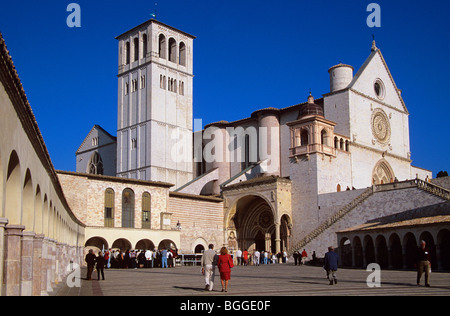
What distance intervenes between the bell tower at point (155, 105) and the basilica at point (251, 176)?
14 centimetres

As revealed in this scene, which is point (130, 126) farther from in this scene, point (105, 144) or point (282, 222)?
point (282, 222)

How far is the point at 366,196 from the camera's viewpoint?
1567 inches

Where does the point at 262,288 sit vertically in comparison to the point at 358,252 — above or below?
below

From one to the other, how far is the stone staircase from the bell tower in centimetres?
2000

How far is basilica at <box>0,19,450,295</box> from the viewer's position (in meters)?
35.4

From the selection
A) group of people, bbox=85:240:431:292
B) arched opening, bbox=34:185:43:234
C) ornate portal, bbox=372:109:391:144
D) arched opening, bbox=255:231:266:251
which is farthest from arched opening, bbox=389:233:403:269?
arched opening, bbox=34:185:43:234

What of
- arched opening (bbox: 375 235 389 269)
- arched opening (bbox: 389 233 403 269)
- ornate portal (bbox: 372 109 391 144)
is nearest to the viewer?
arched opening (bbox: 375 235 389 269)

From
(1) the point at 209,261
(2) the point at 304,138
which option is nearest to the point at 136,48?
(2) the point at 304,138

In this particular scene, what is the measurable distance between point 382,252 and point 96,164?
137 ft

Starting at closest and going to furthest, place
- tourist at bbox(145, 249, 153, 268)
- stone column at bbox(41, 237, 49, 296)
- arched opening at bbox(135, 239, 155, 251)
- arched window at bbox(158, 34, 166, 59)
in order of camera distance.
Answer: stone column at bbox(41, 237, 49, 296) → tourist at bbox(145, 249, 153, 268) → arched opening at bbox(135, 239, 155, 251) → arched window at bbox(158, 34, 166, 59)

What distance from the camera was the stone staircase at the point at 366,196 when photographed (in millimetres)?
35978

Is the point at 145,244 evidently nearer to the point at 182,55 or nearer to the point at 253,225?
the point at 253,225

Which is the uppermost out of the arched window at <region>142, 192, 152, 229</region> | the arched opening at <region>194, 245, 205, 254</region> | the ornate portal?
the ornate portal

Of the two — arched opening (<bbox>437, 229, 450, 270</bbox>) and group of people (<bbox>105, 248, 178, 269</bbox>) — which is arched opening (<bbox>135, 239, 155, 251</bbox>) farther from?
arched opening (<bbox>437, 229, 450, 270</bbox>)
